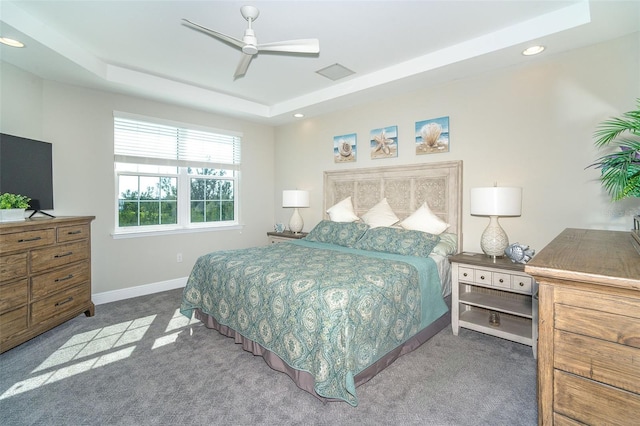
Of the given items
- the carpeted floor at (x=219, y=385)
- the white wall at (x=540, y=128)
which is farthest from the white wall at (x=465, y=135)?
the carpeted floor at (x=219, y=385)

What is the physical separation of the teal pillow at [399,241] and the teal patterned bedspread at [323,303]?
0.12m

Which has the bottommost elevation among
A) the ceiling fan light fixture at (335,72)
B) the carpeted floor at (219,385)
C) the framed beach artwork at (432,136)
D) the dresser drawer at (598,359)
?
the carpeted floor at (219,385)

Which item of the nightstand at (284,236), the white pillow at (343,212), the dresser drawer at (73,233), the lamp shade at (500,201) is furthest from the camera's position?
the nightstand at (284,236)

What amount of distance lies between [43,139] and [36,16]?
1409mm

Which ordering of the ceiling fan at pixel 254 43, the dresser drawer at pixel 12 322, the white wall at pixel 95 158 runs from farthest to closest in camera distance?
the white wall at pixel 95 158 → the dresser drawer at pixel 12 322 → the ceiling fan at pixel 254 43

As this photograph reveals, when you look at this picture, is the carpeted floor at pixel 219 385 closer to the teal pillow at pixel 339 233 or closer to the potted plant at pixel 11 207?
the potted plant at pixel 11 207

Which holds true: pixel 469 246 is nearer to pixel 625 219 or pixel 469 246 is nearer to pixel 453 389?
pixel 625 219

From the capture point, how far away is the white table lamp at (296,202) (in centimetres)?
476

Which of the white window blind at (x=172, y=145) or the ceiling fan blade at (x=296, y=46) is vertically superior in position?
the ceiling fan blade at (x=296, y=46)

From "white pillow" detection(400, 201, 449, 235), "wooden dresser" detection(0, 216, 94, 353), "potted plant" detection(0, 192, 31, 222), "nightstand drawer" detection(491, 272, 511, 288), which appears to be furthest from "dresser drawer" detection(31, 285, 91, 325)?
"nightstand drawer" detection(491, 272, 511, 288)

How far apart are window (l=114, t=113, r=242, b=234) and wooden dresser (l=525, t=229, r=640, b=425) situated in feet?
14.8

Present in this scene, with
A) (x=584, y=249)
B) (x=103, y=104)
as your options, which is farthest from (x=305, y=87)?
(x=584, y=249)

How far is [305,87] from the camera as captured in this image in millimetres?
4020

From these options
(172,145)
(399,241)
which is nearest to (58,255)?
(172,145)
